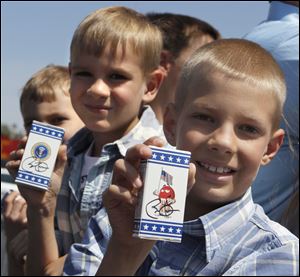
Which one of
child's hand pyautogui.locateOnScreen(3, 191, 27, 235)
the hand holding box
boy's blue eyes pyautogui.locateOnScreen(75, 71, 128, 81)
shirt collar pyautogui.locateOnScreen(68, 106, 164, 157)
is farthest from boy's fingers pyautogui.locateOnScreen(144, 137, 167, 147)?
child's hand pyautogui.locateOnScreen(3, 191, 27, 235)

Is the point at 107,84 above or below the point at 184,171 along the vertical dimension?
below

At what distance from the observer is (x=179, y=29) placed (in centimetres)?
379

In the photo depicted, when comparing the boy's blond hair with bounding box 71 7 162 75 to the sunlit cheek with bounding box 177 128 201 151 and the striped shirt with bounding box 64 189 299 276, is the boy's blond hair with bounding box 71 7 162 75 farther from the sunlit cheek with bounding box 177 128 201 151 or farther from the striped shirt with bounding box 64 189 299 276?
the striped shirt with bounding box 64 189 299 276

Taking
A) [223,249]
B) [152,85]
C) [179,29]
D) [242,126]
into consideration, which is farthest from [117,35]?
[223,249]

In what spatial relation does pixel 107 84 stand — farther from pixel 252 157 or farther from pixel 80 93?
pixel 252 157

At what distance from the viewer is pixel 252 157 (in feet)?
6.35

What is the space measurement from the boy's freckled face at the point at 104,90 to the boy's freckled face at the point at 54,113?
0.52 m

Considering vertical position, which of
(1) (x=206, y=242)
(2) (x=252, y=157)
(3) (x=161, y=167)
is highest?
(3) (x=161, y=167)

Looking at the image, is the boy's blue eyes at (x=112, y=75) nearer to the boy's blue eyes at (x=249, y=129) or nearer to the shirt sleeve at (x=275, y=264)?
the boy's blue eyes at (x=249, y=129)

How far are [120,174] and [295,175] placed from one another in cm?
117

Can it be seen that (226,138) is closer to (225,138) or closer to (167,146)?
(225,138)

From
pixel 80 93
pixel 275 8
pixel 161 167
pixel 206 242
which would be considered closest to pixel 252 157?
pixel 206 242

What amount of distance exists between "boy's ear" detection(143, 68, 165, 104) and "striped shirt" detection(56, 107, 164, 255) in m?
0.10

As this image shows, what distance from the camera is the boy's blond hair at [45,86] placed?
3.23m
